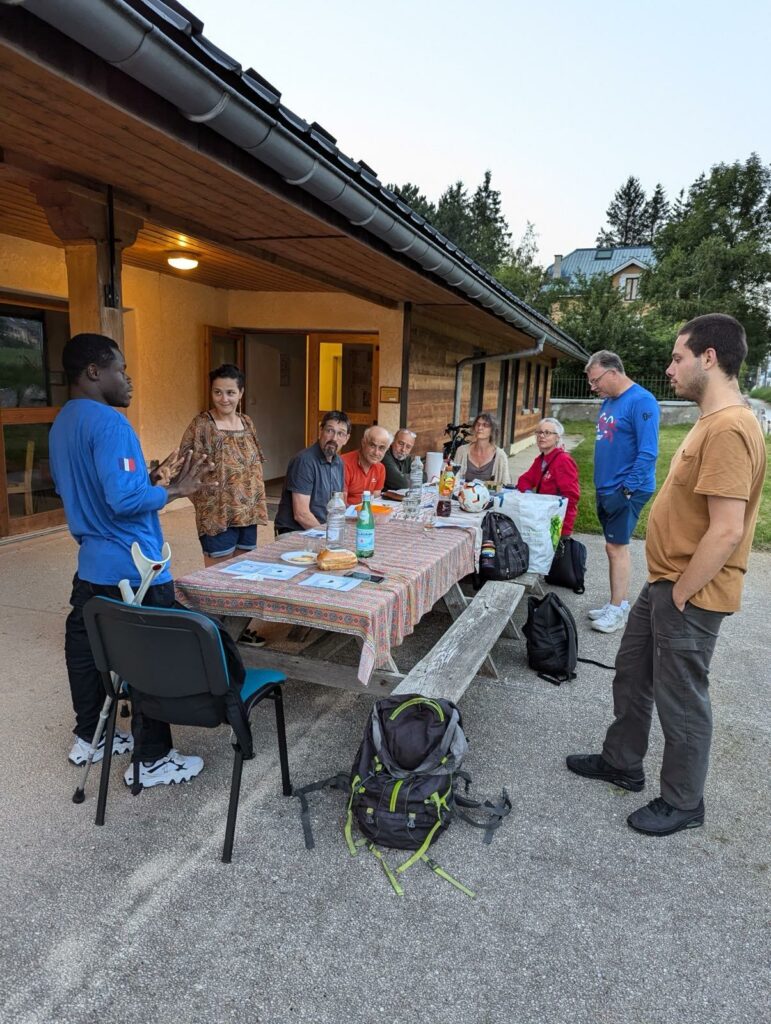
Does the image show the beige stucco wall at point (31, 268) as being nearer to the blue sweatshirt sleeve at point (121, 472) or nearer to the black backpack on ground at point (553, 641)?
the blue sweatshirt sleeve at point (121, 472)

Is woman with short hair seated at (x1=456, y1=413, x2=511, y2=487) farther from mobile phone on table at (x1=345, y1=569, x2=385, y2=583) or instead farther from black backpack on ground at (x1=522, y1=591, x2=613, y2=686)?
mobile phone on table at (x1=345, y1=569, x2=385, y2=583)

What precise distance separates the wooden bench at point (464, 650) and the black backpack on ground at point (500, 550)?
0.34 meters

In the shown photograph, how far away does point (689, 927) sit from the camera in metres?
1.96

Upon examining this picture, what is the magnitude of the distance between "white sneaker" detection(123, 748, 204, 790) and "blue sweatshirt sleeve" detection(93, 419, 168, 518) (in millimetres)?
999

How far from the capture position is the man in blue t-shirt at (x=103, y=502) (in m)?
2.31

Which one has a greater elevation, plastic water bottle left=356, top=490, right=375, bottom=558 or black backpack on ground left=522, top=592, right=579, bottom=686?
plastic water bottle left=356, top=490, right=375, bottom=558

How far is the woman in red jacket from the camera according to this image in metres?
4.98

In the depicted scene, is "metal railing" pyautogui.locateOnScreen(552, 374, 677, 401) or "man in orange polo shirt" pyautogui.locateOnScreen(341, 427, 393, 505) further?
"metal railing" pyautogui.locateOnScreen(552, 374, 677, 401)

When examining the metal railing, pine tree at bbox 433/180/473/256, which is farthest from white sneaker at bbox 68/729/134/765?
pine tree at bbox 433/180/473/256

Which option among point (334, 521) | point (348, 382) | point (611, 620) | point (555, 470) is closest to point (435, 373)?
point (348, 382)

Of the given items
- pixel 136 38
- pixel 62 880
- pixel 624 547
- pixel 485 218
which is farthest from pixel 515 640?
pixel 485 218

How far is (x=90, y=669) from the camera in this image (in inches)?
101

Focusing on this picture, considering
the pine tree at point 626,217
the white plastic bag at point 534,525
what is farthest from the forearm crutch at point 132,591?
the pine tree at point 626,217

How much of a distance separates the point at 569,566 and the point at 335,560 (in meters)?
2.77
